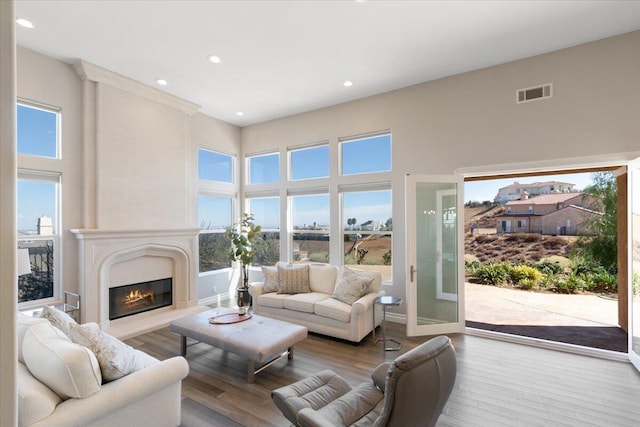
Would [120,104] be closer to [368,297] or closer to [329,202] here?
[329,202]

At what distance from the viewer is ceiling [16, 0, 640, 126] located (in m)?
3.01

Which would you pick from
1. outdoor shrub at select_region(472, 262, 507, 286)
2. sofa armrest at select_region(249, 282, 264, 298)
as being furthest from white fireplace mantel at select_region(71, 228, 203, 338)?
outdoor shrub at select_region(472, 262, 507, 286)

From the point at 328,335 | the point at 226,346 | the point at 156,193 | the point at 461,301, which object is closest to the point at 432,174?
the point at 461,301

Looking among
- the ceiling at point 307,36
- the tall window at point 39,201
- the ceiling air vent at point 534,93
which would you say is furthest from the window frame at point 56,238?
the ceiling air vent at point 534,93

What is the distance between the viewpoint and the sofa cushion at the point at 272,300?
459cm

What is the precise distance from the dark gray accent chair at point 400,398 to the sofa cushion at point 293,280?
2772 mm

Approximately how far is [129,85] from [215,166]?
2095 millimetres

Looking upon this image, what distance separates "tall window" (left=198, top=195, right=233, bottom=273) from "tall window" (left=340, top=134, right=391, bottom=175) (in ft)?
9.00

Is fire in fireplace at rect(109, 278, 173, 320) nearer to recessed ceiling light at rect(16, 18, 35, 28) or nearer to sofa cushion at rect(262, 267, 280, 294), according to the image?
sofa cushion at rect(262, 267, 280, 294)

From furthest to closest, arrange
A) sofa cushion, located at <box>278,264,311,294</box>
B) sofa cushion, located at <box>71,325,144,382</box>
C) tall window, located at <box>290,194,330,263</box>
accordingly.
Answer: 1. tall window, located at <box>290,194,330,263</box>
2. sofa cushion, located at <box>278,264,311,294</box>
3. sofa cushion, located at <box>71,325,144,382</box>

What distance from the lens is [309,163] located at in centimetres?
598

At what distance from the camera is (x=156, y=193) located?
4961 millimetres

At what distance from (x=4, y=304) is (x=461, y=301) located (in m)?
4.65

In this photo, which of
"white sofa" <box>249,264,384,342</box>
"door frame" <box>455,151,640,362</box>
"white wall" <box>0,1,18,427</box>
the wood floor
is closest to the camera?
"white wall" <box>0,1,18,427</box>
